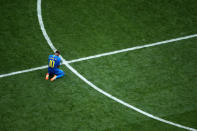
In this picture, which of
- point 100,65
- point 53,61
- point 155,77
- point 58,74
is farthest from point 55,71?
point 155,77

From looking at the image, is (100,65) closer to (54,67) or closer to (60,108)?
(54,67)

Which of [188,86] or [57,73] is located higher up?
[57,73]

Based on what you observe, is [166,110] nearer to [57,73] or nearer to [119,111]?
[119,111]

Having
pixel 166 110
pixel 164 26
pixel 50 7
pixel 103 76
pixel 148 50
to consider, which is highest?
pixel 50 7

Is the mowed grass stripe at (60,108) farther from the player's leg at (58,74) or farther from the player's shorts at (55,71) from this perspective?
the player's shorts at (55,71)

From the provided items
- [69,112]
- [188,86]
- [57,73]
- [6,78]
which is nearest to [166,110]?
[188,86]

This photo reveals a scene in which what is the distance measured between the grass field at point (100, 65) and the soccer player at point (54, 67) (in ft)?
0.81

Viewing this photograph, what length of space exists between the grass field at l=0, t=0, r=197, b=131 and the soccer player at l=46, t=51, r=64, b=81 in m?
0.25

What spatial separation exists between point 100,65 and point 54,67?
6.23 ft

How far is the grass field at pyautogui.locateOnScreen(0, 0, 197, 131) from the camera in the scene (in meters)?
9.60

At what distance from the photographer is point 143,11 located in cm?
1343

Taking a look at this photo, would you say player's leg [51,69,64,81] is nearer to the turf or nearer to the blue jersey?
the blue jersey

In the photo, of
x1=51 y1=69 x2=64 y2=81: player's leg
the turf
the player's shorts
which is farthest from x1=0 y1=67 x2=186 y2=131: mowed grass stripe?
the turf

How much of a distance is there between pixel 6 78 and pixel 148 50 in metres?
5.62
